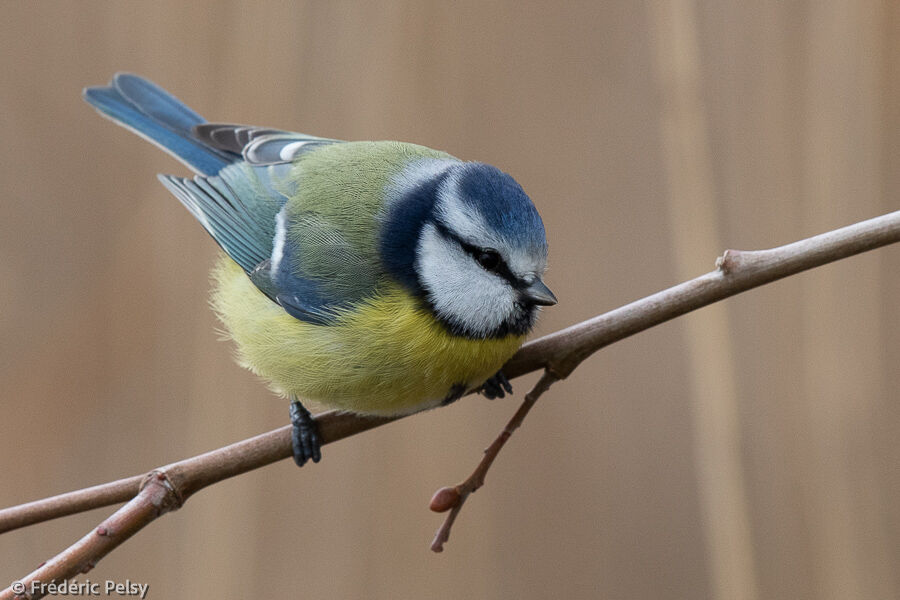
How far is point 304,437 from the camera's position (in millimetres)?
1566

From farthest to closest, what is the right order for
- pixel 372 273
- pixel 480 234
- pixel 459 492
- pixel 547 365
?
pixel 372 273 < pixel 480 234 < pixel 547 365 < pixel 459 492

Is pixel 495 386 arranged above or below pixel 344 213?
below

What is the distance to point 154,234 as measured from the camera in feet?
6.57

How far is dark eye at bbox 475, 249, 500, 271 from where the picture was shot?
1392mm

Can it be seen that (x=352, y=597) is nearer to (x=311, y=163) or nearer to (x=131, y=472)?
(x=131, y=472)

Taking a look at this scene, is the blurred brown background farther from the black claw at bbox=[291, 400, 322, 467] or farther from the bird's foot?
the bird's foot

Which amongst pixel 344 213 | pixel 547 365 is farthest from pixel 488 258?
pixel 344 213

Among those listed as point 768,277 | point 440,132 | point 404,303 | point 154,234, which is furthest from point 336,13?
point 768,277

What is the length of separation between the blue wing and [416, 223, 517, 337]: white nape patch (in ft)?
0.75

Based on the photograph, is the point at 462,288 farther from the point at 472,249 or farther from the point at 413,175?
the point at 413,175

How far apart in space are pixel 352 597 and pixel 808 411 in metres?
1.03

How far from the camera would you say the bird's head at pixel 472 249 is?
1.37 metres

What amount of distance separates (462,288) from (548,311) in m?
0.35

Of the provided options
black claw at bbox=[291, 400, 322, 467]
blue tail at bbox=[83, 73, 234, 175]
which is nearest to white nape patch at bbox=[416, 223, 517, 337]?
black claw at bbox=[291, 400, 322, 467]
